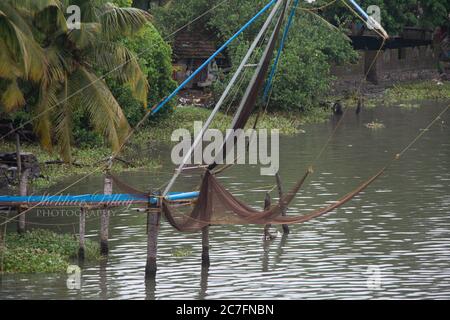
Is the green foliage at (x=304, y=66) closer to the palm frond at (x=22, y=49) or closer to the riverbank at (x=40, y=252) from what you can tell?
the riverbank at (x=40, y=252)

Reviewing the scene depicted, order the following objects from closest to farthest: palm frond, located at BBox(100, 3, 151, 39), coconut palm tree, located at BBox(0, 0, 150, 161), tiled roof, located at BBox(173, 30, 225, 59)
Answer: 1. coconut palm tree, located at BBox(0, 0, 150, 161)
2. palm frond, located at BBox(100, 3, 151, 39)
3. tiled roof, located at BBox(173, 30, 225, 59)

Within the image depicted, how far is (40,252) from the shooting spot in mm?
18906

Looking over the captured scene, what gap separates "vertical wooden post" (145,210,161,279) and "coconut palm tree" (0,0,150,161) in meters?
4.08

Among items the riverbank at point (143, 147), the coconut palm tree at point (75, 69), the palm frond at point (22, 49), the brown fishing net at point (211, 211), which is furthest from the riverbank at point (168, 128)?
the brown fishing net at point (211, 211)

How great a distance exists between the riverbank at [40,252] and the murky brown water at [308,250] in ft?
0.74

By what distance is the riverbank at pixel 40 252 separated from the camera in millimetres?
18375

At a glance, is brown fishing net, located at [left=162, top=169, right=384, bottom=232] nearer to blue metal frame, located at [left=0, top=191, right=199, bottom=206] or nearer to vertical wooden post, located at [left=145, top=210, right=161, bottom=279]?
vertical wooden post, located at [left=145, top=210, right=161, bottom=279]

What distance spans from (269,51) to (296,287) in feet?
13.1

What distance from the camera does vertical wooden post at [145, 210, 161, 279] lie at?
57.4ft

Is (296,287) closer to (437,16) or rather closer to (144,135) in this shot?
(144,135)

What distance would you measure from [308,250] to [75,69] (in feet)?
20.2

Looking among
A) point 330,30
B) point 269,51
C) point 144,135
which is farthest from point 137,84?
point 330,30

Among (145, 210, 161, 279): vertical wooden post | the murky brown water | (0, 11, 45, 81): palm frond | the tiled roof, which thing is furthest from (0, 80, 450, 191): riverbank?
(145, 210, 161, 279): vertical wooden post

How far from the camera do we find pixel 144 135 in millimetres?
35938
